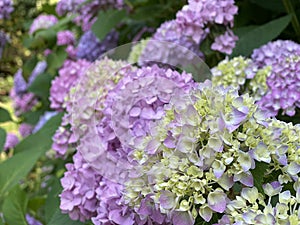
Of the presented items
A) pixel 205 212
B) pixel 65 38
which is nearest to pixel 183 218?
pixel 205 212

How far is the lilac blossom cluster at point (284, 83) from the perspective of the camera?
1.12 m

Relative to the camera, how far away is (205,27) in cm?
129

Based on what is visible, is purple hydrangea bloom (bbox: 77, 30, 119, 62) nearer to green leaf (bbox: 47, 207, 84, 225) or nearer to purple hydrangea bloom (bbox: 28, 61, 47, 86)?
purple hydrangea bloom (bbox: 28, 61, 47, 86)

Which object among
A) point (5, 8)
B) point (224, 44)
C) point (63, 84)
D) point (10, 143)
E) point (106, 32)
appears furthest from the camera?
point (10, 143)

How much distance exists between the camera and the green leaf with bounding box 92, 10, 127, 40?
69.8 inches

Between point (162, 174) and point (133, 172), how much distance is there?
65 mm

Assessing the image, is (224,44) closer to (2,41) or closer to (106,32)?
(106,32)

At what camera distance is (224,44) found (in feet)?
4.13

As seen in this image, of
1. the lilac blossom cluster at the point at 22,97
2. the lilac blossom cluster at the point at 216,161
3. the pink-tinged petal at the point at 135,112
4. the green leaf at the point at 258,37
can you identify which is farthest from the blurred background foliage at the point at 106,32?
the lilac blossom cluster at the point at 216,161

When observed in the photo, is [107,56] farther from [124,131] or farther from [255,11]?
[255,11]

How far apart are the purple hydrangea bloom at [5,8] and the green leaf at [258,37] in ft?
3.62

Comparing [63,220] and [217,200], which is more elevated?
[217,200]

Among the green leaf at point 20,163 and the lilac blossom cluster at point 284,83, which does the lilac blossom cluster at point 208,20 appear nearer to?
the lilac blossom cluster at point 284,83

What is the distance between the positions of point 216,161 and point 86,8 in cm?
123
